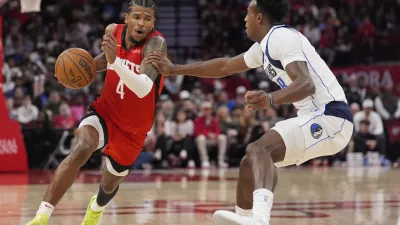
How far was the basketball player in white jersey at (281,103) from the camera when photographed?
4.96 meters

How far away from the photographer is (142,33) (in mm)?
6195

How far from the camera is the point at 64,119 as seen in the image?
14.5 m

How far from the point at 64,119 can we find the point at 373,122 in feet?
21.2

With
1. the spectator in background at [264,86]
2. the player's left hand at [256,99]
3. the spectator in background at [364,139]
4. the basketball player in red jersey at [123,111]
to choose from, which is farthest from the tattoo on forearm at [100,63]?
the spectator in background at [264,86]

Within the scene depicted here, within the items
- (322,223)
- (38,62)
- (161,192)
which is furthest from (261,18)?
(38,62)

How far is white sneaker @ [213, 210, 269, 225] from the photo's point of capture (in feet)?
15.3

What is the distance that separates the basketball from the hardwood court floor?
4.27ft

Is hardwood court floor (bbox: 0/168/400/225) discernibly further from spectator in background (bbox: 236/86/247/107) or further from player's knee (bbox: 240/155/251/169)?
spectator in background (bbox: 236/86/247/107)

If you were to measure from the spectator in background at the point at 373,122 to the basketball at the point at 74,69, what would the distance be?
10.9 meters

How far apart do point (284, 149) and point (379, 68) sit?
13656mm

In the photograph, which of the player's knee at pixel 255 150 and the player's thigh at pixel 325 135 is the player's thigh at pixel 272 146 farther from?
the player's thigh at pixel 325 135

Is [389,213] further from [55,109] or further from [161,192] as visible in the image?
[55,109]

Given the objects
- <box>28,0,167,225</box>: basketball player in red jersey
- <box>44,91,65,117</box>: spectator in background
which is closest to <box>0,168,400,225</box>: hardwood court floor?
<box>28,0,167,225</box>: basketball player in red jersey

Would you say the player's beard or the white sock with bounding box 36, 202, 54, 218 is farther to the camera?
the player's beard
